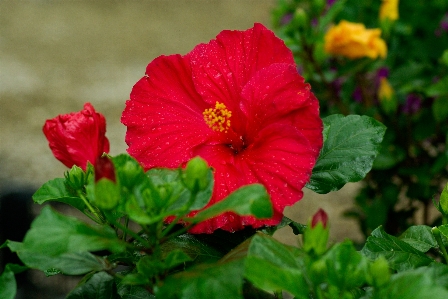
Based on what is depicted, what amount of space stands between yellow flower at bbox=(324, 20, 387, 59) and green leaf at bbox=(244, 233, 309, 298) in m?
1.01

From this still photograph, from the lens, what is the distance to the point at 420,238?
67 centimetres

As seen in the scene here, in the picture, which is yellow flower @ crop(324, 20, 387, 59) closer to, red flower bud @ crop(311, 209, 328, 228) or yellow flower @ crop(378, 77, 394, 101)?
yellow flower @ crop(378, 77, 394, 101)

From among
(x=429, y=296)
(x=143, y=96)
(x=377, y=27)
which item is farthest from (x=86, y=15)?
(x=429, y=296)

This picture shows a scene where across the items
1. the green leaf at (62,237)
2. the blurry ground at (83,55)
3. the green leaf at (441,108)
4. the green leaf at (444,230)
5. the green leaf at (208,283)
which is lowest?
the green leaf at (441,108)

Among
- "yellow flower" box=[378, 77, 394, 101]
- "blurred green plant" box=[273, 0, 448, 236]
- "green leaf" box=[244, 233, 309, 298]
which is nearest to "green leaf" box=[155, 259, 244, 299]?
"green leaf" box=[244, 233, 309, 298]

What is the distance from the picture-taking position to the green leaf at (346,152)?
2.17 ft

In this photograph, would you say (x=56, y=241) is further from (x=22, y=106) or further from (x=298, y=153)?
(x=22, y=106)

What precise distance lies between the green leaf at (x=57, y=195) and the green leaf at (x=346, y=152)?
26 centimetres

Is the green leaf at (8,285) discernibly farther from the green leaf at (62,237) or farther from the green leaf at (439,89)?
the green leaf at (439,89)

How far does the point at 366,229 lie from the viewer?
1760 mm

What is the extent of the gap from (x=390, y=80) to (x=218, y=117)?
3.63ft

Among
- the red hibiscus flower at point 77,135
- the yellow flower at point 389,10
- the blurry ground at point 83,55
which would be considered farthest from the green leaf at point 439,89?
the blurry ground at point 83,55

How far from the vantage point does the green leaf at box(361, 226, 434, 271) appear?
586 mm

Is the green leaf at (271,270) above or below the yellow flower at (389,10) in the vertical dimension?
below
